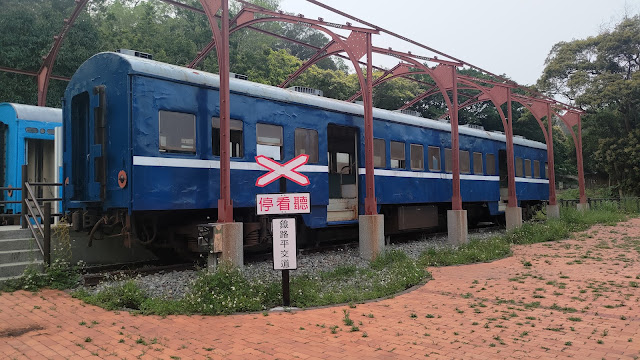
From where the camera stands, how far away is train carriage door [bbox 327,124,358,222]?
11069mm

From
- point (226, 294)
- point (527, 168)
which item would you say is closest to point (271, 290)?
point (226, 294)

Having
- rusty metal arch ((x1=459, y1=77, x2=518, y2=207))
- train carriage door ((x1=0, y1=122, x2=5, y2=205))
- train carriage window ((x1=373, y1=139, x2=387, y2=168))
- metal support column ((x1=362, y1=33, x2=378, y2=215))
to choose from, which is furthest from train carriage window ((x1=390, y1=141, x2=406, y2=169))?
train carriage door ((x1=0, y1=122, x2=5, y2=205))

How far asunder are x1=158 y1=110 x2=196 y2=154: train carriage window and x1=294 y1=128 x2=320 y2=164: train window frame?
2.27m

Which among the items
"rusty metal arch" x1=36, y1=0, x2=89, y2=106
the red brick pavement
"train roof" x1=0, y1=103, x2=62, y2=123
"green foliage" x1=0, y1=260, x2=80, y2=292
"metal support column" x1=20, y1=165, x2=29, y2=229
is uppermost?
"rusty metal arch" x1=36, y1=0, x2=89, y2=106

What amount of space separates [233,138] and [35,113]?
4.97 meters

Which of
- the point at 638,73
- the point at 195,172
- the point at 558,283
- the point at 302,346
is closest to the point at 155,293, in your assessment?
the point at 195,172

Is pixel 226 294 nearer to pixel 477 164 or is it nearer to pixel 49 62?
pixel 49 62

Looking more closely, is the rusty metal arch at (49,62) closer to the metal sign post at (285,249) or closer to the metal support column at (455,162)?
the metal sign post at (285,249)

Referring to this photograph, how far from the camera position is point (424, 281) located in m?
7.46

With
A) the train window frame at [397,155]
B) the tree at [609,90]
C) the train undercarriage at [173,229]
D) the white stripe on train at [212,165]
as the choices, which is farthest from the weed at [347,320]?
the tree at [609,90]

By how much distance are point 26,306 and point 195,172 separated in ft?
9.57

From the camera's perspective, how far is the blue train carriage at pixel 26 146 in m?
9.91

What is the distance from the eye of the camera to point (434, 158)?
42.9ft

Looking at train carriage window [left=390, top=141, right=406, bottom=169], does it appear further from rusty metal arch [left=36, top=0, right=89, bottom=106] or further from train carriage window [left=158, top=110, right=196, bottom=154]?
rusty metal arch [left=36, top=0, right=89, bottom=106]
